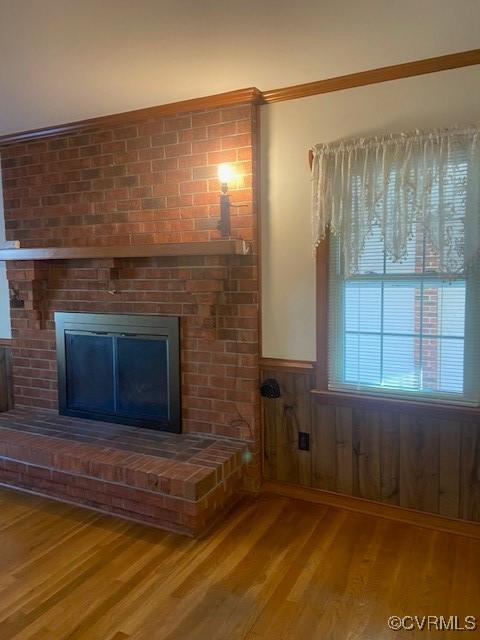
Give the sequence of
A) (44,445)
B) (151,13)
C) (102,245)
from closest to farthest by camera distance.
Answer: (151,13) → (44,445) → (102,245)

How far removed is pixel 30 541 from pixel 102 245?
1.83 m

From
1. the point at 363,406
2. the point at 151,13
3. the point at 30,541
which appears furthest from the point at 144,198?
the point at 30,541

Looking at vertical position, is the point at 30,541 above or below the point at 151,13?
below

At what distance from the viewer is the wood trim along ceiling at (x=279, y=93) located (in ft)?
7.73

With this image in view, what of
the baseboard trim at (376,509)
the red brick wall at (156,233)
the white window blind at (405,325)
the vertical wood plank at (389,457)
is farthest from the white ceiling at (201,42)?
the baseboard trim at (376,509)

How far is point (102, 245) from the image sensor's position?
331cm

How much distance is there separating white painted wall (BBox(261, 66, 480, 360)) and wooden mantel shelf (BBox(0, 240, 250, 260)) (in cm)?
26

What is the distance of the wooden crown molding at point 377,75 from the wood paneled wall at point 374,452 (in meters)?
1.57

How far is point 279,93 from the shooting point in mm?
2723

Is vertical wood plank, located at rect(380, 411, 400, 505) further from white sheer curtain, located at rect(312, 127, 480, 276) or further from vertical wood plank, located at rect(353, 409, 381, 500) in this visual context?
white sheer curtain, located at rect(312, 127, 480, 276)

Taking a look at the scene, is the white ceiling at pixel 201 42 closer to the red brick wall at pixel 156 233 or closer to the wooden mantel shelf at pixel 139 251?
the red brick wall at pixel 156 233

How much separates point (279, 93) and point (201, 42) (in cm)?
70

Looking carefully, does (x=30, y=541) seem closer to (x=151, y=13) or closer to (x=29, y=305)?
(x=29, y=305)

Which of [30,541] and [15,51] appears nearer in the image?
[15,51]
